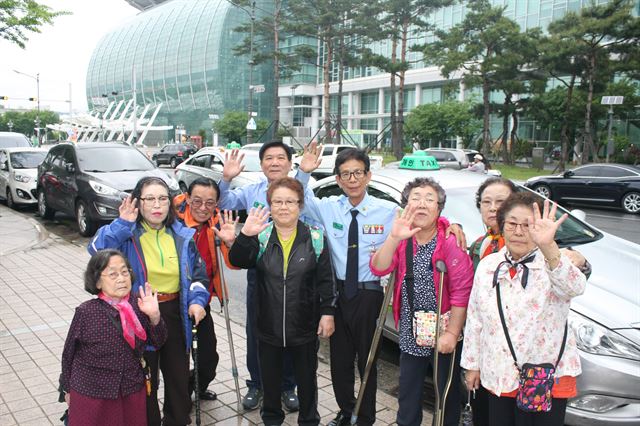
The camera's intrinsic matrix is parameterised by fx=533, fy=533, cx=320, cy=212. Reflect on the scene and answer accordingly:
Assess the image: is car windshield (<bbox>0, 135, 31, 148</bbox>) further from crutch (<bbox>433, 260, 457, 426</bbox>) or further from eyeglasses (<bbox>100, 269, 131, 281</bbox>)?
crutch (<bbox>433, 260, 457, 426</bbox>)

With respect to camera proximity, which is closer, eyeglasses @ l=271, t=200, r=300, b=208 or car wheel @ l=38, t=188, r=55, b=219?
eyeglasses @ l=271, t=200, r=300, b=208

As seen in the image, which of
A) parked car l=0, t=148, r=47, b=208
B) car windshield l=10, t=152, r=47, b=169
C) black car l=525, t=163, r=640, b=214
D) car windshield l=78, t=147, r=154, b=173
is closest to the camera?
car windshield l=78, t=147, r=154, b=173

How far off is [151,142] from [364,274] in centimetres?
8754

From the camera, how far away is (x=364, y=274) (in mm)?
3301

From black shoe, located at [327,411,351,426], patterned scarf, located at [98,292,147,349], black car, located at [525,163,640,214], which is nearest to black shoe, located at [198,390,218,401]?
black shoe, located at [327,411,351,426]

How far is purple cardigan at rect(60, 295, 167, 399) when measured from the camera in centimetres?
266

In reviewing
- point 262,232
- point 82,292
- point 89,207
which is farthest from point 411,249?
point 89,207

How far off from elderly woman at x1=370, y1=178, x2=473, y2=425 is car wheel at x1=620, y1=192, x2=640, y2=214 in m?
15.2

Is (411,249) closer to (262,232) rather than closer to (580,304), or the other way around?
(262,232)

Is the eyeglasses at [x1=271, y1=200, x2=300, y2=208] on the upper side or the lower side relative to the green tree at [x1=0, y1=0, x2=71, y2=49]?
lower

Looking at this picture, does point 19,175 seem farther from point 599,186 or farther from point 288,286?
point 599,186

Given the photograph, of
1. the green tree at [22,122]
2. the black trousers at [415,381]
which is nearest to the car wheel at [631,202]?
the black trousers at [415,381]

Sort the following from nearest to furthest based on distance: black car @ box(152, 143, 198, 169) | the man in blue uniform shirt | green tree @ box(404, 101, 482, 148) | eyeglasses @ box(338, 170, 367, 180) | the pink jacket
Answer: the pink jacket < eyeglasses @ box(338, 170, 367, 180) < the man in blue uniform shirt < black car @ box(152, 143, 198, 169) < green tree @ box(404, 101, 482, 148)

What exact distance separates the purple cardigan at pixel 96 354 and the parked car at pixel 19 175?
481 inches
